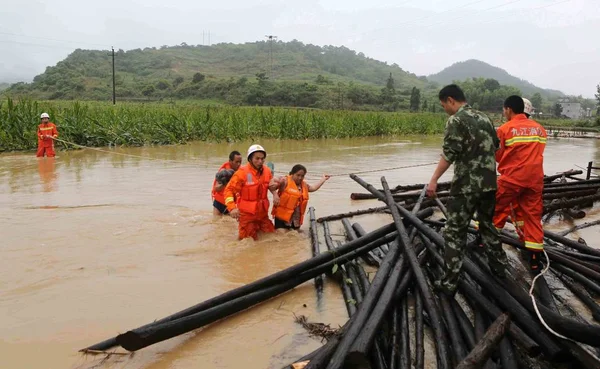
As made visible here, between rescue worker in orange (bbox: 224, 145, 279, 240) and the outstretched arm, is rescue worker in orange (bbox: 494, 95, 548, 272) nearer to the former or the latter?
rescue worker in orange (bbox: 224, 145, 279, 240)

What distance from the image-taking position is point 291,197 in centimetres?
680

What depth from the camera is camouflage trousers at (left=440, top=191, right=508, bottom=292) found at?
4137 mm

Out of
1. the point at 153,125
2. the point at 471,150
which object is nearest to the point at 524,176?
the point at 471,150

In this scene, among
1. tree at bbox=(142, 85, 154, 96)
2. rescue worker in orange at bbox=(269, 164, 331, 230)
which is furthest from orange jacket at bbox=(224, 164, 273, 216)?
tree at bbox=(142, 85, 154, 96)

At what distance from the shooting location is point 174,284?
202 inches

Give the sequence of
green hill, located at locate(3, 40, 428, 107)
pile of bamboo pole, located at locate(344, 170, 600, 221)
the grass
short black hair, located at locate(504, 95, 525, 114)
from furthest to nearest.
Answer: green hill, located at locate(3, 40, 428, 107) → the grass → pile of bamboo pole, located at locate(344, 170, 600, 221) → short black hair, located at locate(504, 95, 525, 114)

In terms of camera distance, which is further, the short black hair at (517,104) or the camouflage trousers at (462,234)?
the short black hair at (517,104)

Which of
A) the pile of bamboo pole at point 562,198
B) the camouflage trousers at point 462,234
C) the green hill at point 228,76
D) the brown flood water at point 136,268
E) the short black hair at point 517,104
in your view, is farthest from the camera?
the green hill at point 228,76

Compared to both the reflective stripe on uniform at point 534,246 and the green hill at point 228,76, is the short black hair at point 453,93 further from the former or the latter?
the green hill at point 228,76

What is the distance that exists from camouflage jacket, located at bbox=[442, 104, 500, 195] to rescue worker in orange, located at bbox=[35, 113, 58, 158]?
13559 millimetres

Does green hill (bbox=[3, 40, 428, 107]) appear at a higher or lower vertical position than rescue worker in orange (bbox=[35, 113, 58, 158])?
higher

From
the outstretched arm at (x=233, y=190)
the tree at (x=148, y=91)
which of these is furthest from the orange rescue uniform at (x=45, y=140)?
the tree at (x=148, y=91)

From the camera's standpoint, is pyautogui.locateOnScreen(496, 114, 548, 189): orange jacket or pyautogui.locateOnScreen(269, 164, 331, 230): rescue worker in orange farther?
pyautogui.locateOnScreen(269, 164, 331, 230): rescue worker in orange

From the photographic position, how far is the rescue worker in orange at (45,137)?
1448 centimetres
